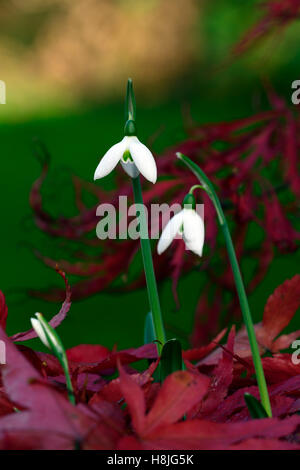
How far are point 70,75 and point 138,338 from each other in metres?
5.08

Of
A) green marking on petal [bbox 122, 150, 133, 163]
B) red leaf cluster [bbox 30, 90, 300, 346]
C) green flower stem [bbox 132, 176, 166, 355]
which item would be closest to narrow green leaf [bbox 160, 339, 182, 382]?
green flower stem [bbox 132, 176, 166, 355]

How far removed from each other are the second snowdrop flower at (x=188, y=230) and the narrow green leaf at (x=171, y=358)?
0.22 ft

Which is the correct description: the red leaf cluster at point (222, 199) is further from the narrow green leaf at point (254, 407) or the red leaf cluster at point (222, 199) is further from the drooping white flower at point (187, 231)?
the narrow green leaf at point (254, 407)

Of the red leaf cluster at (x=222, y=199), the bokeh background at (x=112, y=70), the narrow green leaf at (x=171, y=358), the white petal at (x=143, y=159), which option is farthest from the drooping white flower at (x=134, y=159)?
the bokeh background at (x=112, y=70)

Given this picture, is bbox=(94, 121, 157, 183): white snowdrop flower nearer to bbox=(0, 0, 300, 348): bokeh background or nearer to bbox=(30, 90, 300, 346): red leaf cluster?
bbox=(30, 90, 300, 346): red leaf cluster

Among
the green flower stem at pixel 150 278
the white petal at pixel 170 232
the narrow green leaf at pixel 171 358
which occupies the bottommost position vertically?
the narrow green leaf at pixel 171 358

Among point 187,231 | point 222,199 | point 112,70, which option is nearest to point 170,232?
point 187,231

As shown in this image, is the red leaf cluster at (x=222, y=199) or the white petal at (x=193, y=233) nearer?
the white petal at (x=193, y=233)

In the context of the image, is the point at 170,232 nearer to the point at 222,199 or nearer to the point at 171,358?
the point at 171,358

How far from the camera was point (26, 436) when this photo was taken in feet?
1.06

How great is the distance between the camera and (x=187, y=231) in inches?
18.4

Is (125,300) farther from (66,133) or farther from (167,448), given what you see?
(66,133)

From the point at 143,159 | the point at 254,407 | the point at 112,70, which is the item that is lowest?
the point at 254,407

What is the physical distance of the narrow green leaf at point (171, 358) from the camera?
1.36 ft
